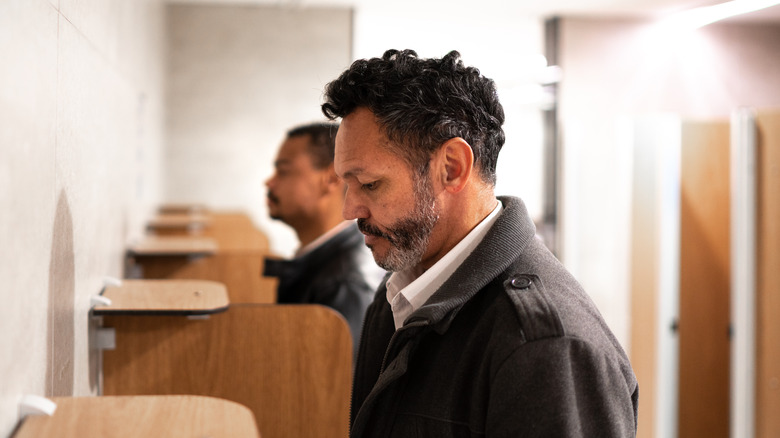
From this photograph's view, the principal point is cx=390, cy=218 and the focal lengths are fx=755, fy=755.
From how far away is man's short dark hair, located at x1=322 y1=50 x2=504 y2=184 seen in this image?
1.21m

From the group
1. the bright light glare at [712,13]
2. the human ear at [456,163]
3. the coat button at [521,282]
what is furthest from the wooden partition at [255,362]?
the bright light glare at [712,13]

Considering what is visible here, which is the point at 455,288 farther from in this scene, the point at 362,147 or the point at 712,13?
the point at 712,13

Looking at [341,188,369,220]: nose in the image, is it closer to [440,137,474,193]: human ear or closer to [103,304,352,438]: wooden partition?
[440,137,474,193]: human ear

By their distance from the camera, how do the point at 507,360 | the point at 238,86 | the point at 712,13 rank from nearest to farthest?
the point at 507,360, the point at 712,13, the point at 238,86

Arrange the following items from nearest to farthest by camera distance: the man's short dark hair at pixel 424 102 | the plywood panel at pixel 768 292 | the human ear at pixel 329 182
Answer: the man's short dark hair at pixel 424 102 < the human ear at pixel 329 182 < the plywood panel at pixel 768 292

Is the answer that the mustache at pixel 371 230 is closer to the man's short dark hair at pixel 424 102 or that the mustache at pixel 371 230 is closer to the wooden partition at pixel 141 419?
the man's short dark hair at pixel 424 102

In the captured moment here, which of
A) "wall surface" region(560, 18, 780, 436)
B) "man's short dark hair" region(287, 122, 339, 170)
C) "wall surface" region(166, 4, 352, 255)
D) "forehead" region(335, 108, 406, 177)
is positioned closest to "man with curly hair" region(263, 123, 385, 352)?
"man's short dark hair" region(287, 122, 339, 170)

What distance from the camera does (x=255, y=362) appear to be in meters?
1.78

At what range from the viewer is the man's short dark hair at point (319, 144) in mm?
2693

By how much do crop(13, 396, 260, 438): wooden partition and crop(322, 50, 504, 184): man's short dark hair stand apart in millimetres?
487

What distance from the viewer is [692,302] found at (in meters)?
3.56

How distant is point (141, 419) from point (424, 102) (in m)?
Result: 0.63

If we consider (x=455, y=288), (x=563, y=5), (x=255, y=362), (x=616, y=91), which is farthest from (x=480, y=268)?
(x=616, y=91)

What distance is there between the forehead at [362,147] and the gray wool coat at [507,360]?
0.71 feet
